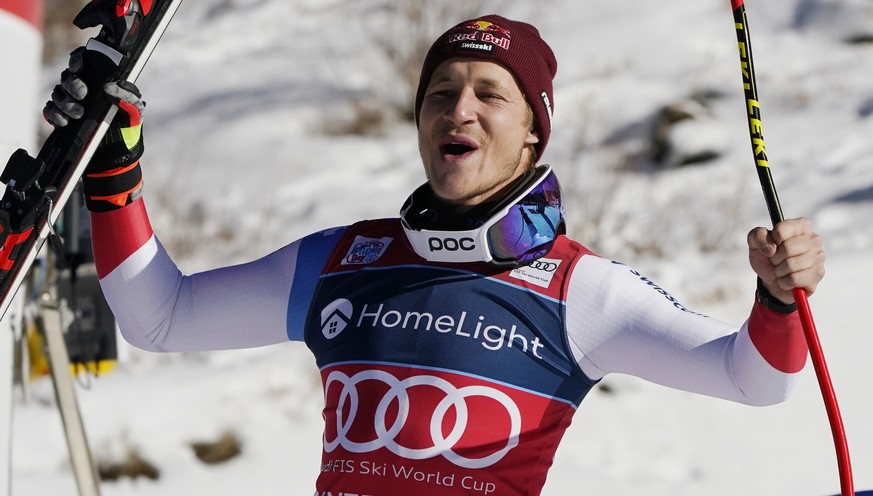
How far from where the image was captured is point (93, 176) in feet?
7.07

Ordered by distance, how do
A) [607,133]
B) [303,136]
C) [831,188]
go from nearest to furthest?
[831,188] → [607,133] → [303,136]

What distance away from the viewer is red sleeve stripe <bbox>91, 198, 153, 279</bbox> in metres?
2.21

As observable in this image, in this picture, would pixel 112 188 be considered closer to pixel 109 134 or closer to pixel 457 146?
pixel 109 134

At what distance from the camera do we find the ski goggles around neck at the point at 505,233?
2123 millimetres

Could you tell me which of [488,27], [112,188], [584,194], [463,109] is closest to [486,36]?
[488,27]

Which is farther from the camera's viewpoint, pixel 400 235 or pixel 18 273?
pixel 400 235

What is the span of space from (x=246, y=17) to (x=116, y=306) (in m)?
10.5

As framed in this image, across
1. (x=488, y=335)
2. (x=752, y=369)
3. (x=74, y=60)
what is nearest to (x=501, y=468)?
(x=488, y=335)

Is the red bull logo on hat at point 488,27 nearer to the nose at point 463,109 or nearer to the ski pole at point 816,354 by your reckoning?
the nose at point 463,109

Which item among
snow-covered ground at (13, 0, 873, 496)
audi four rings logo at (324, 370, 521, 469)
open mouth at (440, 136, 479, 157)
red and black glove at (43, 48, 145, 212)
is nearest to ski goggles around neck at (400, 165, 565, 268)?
open mouth at (440, 136, 479, 157)

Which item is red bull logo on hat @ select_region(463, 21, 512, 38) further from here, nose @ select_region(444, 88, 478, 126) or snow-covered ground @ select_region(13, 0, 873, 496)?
snow-covered ground @ select_region(13, 0, 873, 496)

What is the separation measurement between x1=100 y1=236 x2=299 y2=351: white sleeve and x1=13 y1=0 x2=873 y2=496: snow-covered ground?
2367 mm

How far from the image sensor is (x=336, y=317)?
7.23 feet

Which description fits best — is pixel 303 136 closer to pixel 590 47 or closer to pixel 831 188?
pixel 590 47
